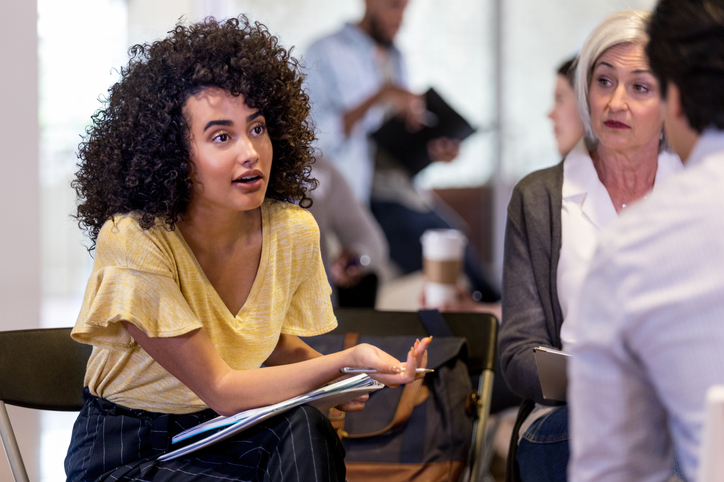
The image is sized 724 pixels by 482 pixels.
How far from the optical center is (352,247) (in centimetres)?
371

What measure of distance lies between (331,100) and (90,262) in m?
1.53

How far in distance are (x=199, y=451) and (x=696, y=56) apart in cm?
101

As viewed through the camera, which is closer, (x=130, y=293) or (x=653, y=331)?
(x=653, y=331)

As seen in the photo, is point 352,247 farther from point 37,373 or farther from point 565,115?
point 37,373

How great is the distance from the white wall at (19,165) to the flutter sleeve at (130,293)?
118 cm

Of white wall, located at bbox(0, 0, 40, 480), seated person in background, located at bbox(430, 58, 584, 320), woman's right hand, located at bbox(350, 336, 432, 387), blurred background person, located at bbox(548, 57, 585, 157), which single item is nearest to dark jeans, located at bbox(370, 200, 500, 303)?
seated person in background, located at bbox(430, 58, 584, 320)

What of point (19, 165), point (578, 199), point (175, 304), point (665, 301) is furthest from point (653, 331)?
point (19, 165)

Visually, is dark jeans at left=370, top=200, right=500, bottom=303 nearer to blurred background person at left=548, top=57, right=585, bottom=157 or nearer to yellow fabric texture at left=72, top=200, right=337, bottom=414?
blurred background person at left=548, top=57, right=585, bottom=157

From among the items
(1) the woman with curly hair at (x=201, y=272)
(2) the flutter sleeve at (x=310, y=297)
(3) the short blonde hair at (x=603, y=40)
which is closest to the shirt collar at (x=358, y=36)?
(3) the short blonde hair at (x=603, y=40)

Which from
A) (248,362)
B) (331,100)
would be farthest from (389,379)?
(331,100)

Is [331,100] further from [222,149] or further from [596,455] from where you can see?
[596,455]

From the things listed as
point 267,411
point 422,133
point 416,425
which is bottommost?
point 416,425

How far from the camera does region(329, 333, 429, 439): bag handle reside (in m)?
1.69

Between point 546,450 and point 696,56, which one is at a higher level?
point 696,56
